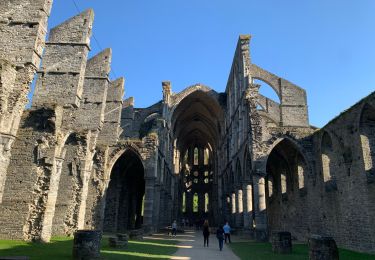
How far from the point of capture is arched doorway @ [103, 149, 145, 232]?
2277 cm

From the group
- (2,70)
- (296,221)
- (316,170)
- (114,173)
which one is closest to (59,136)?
(2,70)

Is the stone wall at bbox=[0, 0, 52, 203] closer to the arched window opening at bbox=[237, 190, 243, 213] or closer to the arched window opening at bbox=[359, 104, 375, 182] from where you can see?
the arched window opening at bbox=[359, 104, 375, 182]

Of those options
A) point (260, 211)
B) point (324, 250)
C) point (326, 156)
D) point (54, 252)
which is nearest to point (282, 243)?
point (324, 250)

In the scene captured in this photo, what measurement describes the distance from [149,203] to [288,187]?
965 centimetres

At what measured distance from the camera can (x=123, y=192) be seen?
1024 inches

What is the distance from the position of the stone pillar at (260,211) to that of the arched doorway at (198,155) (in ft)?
47.3

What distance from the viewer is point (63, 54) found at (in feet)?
54.7

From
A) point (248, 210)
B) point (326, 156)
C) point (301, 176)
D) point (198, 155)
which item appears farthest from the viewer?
point (198, 155)

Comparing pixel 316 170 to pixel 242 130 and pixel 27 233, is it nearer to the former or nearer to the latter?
pixel 242 130

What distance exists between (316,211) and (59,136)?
45.2 ft

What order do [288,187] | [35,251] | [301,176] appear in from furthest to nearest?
1. [288,187]
2. [301,176]
3. [35,251]

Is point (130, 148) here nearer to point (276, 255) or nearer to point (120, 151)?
point (120, 151)

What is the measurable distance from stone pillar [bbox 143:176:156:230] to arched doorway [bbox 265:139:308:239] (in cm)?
893

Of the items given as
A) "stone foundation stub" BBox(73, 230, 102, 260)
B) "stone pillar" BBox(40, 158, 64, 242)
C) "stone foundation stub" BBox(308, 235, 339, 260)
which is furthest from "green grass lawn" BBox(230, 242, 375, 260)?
"stone pillar" BBox(40, 158, 64, 242)
